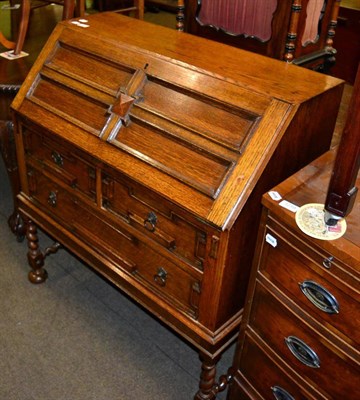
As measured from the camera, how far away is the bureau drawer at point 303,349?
1302 mm

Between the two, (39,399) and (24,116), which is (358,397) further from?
(24,116)

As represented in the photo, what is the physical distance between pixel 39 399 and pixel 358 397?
124 cm

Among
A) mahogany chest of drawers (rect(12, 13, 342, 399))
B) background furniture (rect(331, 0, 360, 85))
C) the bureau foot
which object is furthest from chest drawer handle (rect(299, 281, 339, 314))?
background furniture (rect(331, 0, 360, 85))

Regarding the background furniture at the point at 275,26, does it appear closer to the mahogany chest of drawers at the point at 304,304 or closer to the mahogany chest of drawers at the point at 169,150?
the mahogany chest of drawers at the point at 169,150

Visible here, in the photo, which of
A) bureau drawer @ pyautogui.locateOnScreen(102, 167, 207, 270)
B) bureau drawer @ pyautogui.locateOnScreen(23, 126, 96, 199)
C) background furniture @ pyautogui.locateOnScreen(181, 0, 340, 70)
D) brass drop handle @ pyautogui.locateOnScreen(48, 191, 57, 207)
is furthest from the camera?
background furniture @ pyautogui.locateOnScreen(181, 0, 340, 70)

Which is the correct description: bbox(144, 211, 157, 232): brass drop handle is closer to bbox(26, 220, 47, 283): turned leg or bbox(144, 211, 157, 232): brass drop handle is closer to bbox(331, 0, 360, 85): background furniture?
bbox(26, 220, 47, 283): turned leg

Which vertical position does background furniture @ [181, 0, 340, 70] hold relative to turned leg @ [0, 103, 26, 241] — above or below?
above

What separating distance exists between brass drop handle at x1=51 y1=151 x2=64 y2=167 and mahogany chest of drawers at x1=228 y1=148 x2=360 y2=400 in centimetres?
87

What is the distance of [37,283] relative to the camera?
2531 millimetres

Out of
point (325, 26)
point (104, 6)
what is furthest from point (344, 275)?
point (104, 6)

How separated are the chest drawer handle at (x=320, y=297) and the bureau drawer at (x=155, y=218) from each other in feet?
1.07

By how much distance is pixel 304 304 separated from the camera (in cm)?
134

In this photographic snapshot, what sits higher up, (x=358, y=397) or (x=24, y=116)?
(x=24, y=116)

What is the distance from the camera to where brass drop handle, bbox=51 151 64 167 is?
75.4 inches
